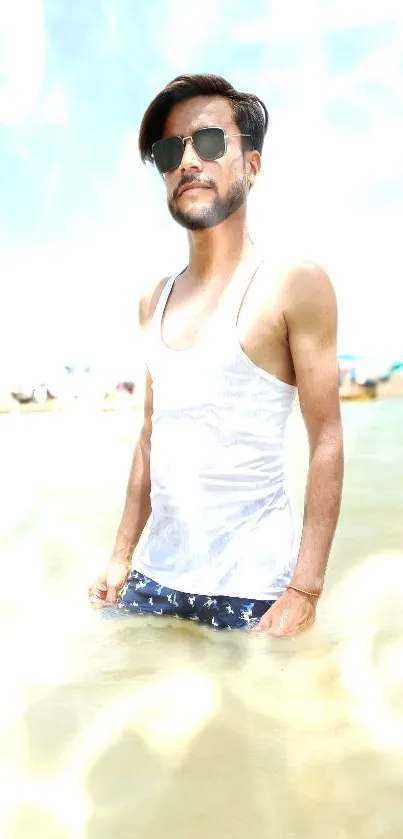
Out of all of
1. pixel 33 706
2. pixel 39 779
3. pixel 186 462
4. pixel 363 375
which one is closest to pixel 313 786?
pixel 39 779

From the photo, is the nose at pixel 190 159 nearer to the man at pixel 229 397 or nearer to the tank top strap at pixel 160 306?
the man at pixel 229 397

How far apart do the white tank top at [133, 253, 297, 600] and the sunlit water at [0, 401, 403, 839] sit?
156mm

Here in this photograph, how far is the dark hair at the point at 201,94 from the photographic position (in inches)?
77.3

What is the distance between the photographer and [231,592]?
1.89 meters

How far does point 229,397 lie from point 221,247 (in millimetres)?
401

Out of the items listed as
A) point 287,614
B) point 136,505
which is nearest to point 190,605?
point 287,614

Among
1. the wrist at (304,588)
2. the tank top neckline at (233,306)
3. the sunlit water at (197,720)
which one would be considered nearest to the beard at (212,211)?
the tank top neckline at (233,306)

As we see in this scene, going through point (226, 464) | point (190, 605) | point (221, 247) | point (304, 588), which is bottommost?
point (190, 605)

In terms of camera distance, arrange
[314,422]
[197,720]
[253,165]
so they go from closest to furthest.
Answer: [197,720], [314,422], [253,165]

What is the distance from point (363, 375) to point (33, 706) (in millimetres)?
12438

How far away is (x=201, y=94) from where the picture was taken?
1979 mm

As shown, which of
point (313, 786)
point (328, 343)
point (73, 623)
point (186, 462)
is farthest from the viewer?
point (73, 623)

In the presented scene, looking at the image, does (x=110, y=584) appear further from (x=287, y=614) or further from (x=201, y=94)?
(x=201, y=94)

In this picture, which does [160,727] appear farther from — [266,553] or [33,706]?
[266,553]
